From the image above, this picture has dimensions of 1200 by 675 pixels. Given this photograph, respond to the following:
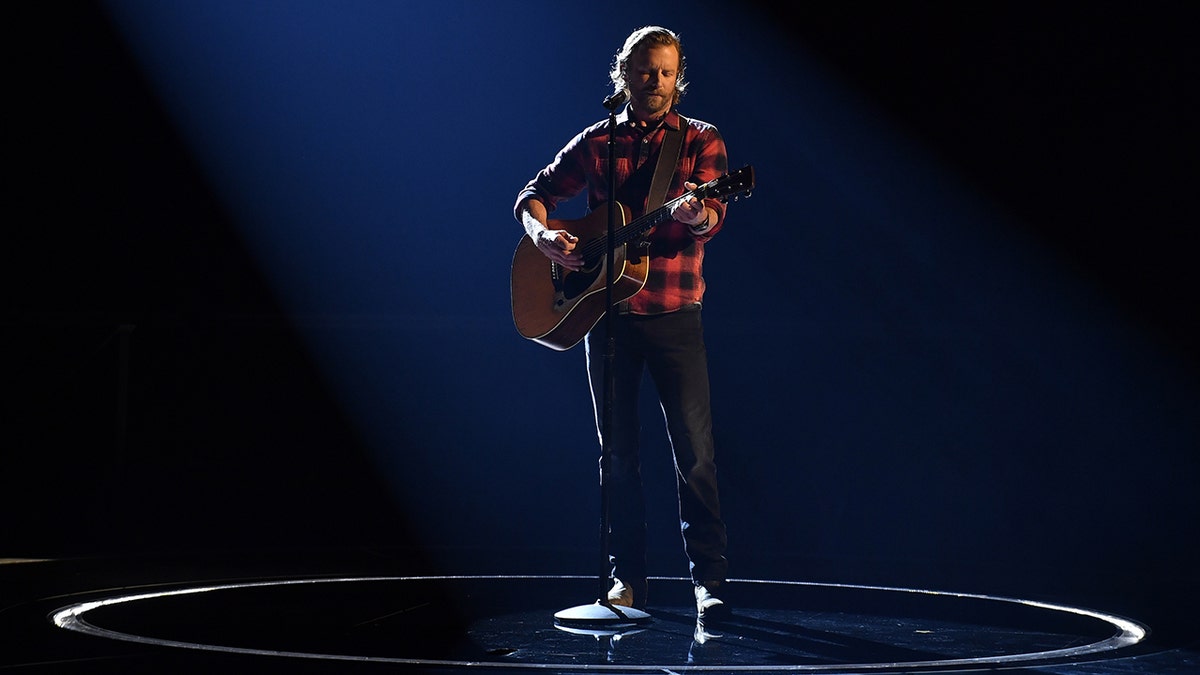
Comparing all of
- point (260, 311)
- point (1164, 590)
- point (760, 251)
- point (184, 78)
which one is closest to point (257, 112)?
point (184, 78)

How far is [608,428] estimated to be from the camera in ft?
9.26

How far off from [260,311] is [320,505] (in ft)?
4.06

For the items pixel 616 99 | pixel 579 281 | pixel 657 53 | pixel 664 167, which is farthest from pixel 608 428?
pixel 657 53

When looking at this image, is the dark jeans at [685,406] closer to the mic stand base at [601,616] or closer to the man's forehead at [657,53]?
the mic stand base at [601,616]

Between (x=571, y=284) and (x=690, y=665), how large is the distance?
978 mm

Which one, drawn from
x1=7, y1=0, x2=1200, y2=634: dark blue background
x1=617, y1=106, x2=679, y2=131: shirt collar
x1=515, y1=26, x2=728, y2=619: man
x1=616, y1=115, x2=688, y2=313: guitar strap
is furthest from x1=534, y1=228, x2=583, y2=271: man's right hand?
x1=7, y1=0, x2=1200, y2=634: dark blue background

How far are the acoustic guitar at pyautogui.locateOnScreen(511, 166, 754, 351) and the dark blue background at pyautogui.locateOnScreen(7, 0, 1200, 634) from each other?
122 cm

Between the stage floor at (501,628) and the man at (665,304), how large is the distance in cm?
22

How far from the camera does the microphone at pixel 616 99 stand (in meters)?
2.75

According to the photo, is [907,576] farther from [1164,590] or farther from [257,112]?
[257,112]

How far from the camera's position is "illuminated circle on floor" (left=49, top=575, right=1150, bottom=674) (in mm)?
2268

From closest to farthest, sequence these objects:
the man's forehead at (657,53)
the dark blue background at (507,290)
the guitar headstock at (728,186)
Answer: the guitar headstock at (728,186), the man's forehead at (657,53), the dark blue background at (507,290)

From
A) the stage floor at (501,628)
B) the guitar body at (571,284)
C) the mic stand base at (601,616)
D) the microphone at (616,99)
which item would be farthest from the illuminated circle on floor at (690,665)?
the microphone at (616,99)

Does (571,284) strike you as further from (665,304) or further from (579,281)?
(665,304)
